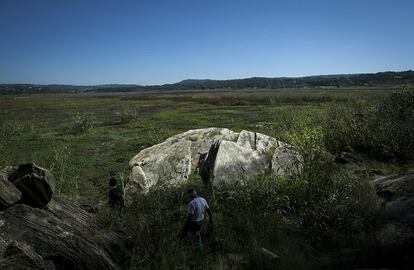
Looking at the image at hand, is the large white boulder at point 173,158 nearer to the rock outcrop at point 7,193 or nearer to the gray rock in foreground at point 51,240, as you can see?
the rock outcrop at point 7,193

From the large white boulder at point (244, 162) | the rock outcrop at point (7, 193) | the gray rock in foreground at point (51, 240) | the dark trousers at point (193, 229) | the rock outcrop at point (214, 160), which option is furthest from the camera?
the rock outcrop at point (214, 160)

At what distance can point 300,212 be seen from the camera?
9.98m

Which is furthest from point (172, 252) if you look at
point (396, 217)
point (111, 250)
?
point (396, 217)

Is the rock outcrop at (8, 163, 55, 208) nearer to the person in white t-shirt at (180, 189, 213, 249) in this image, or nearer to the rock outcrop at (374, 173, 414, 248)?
the person in white t-shirt at (180, 189, 213, 249)

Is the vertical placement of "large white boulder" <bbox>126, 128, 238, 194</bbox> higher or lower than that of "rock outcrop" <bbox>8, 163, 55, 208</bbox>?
lower

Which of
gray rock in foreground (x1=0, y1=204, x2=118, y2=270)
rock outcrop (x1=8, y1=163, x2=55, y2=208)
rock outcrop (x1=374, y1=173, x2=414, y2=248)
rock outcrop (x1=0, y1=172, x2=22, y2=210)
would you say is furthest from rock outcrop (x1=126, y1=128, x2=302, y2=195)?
gray rock in foreground (x1=0, y1=204, x2=118, y2=270)

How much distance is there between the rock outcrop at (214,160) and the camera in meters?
13.6

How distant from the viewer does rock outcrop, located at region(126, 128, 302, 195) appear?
13626 millimetres

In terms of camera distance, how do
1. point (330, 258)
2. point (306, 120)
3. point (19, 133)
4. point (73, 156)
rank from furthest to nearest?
1. point (19, 133)
2. point (73, 156)
3. point (306, 120)
4. point (330, 258)

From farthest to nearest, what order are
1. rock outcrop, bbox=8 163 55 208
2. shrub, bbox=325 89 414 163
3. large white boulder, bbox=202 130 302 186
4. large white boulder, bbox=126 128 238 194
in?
1. shrub, bbox=325 89 414 163
2. large white boulder, bbox=126 128 238 194
3. large white boulder, bbox=202 130 302 186
4. rock outcrop, bbox=8 163 55 208

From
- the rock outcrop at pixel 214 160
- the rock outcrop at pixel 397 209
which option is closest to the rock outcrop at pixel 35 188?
the rock outcrop at pixel 214 160

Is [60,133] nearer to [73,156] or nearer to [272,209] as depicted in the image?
[73,156]

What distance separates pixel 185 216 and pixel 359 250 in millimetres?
4593

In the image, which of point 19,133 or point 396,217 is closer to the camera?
point 396,217
